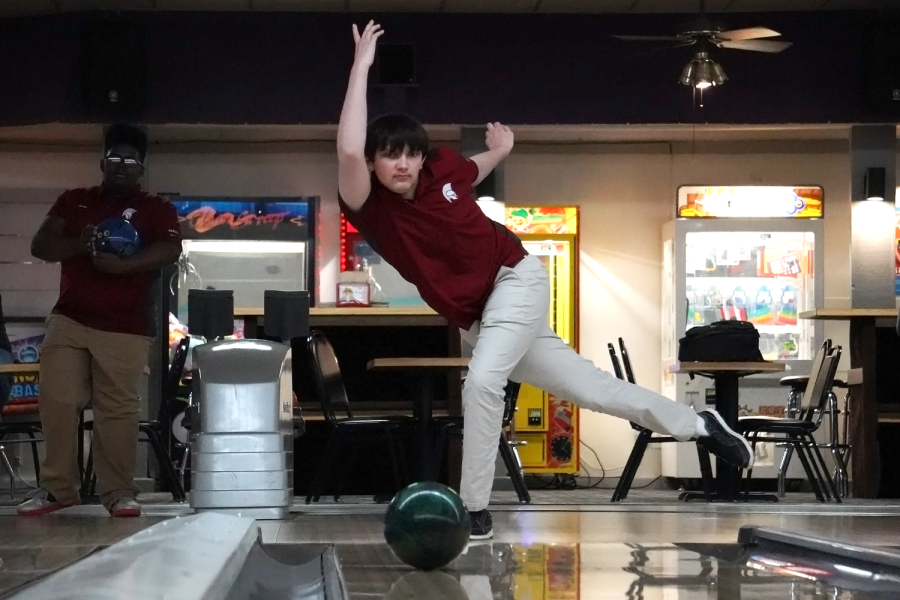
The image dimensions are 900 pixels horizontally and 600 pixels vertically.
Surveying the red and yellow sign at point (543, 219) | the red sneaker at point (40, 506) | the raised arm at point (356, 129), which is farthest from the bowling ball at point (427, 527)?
the red and yellow sign at point (543, 219)

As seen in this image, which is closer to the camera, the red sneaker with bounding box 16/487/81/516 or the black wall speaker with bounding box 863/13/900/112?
the red sneaker with bounding box 16/487/81/516

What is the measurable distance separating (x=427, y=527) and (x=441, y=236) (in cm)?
117

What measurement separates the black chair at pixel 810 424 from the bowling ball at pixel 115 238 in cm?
323

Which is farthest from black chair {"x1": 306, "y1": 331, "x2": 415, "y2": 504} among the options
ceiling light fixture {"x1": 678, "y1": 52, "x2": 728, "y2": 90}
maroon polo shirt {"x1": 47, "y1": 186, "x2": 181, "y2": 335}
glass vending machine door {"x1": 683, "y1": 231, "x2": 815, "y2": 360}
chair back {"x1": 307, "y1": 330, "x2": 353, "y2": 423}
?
glass vending machine door {"x1": 683, "y1": 231, "x2": 815, "y2": 360}

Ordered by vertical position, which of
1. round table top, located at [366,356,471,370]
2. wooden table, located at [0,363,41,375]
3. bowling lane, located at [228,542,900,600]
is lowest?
bowling lane, located at [228,542,900,600]

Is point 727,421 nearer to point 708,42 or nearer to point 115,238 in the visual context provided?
point 708,42

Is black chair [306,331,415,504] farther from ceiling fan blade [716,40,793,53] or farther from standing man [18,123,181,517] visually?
ceiling fan blade [716,40,793,53]

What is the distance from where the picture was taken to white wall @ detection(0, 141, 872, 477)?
32.5 feet

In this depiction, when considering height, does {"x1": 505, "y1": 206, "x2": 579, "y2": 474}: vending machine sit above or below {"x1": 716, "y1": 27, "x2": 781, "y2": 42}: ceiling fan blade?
below

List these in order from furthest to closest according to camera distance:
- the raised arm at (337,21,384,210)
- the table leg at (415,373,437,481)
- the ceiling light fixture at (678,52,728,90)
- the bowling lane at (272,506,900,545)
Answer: the ceiling light fixture at (678,52,728,90), the table leg at (415,373,437,481), the bowling lane at (272,506,900,545), the raised arm at (337,21,384,210)

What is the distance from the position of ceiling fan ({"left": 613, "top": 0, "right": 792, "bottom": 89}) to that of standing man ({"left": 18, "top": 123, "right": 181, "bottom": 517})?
350cm

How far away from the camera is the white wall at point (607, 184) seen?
390 inches

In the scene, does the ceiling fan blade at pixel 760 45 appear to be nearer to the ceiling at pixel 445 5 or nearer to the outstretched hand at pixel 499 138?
the ceiling at pixel 445 5

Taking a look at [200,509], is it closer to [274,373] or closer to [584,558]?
[274,373]
